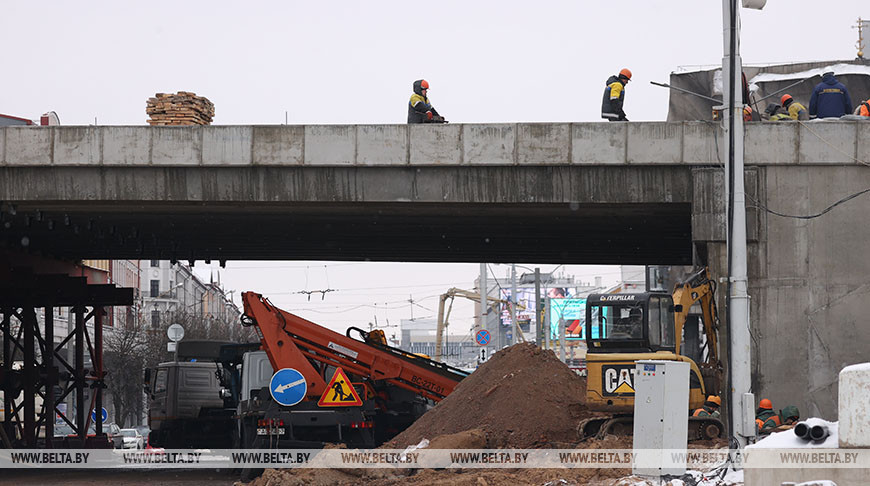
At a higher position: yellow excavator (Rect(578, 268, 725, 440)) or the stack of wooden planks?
the stack of wooden planks

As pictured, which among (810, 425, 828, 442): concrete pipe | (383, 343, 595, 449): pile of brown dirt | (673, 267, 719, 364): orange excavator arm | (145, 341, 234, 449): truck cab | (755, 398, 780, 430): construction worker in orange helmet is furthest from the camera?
(145, 341, 234, 449): truck cab

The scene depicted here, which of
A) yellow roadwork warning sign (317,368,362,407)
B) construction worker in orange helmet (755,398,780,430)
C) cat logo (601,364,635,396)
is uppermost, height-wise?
cat logo (601,364,635,396)

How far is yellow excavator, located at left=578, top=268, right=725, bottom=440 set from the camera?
18297 mm

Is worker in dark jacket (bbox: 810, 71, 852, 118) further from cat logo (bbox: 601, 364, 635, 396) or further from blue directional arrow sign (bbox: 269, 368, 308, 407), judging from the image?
blue directional arrow sign (bbox: 269, 368, 308, 407)

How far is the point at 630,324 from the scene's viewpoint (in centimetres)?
1884

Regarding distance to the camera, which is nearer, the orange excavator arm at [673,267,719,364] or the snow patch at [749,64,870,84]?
the orange excavator arm at [673,267,719,364]

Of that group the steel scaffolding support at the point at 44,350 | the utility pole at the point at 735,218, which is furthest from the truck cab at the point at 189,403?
the utility pole at the point at 735,218

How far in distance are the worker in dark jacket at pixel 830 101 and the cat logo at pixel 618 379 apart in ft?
25.6

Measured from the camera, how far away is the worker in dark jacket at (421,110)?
74.3 ft

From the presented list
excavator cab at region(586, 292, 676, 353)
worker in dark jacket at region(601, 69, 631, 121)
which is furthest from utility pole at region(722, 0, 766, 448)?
worker in dark jacket at region(601, 69, 631, 121)

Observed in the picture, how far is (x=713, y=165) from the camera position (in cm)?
2072

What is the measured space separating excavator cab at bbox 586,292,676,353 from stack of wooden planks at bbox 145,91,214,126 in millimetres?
8975

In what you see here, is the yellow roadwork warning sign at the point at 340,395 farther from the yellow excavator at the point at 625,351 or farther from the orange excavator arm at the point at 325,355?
the yellow excavator at the point at 625,351

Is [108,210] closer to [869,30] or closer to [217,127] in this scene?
[217,127]
